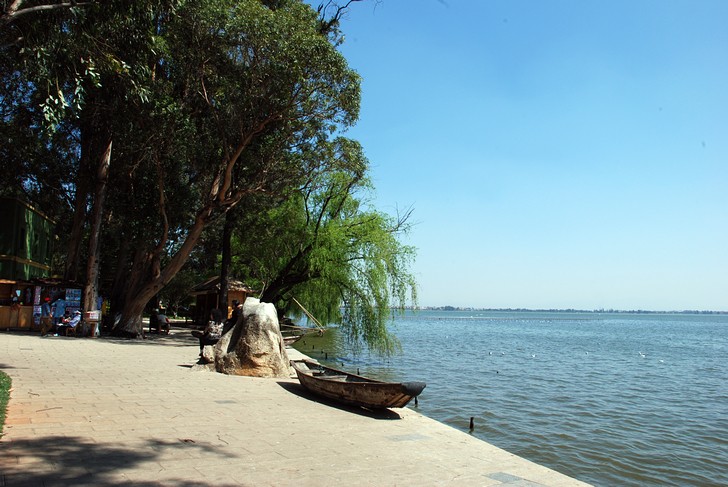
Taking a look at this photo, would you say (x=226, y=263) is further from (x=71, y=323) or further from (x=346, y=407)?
(x=346, y=407)

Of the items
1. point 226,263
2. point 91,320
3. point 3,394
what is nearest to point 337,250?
point 226,263

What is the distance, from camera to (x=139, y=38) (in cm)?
1134

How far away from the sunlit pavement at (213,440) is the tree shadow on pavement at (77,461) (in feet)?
0.03

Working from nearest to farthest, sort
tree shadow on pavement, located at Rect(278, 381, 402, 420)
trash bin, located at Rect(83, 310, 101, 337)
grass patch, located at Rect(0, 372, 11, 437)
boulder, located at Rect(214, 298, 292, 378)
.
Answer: grass patch, located at Rect(0, 372, 11, 437) < tree shadow on pavement, located at Rect(278, 381, 402, 420) < boulder, located at Rect(214, 298, 292, 378) < trash bin, located at Rect(83, 310, 101, 337)

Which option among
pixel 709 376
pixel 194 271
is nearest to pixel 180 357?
pixel 709 376

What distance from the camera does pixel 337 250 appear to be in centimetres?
2442

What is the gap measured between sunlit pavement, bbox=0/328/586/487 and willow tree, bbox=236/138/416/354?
1207 centimetres

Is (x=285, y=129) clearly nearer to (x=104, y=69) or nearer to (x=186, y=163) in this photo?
(x=186, y=163)

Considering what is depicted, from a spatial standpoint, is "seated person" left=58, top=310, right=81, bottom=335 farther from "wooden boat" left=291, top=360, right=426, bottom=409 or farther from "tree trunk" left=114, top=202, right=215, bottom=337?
"wooden boat" left=291, top=360, right=426, bottom=409

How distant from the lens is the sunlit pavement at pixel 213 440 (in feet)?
18.0

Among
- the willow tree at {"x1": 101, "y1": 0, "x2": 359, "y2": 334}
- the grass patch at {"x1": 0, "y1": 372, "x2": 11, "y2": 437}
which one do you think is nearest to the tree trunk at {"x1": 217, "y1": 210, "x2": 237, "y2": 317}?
the willow tree at {"x1": 101, "y1": 0, "x2": 359, "y2": 334}

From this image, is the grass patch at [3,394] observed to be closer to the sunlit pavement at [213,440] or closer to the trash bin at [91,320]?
the sunlit pavement at [213,440]

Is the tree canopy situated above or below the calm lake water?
above

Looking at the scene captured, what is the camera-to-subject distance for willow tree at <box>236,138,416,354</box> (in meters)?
23.6
